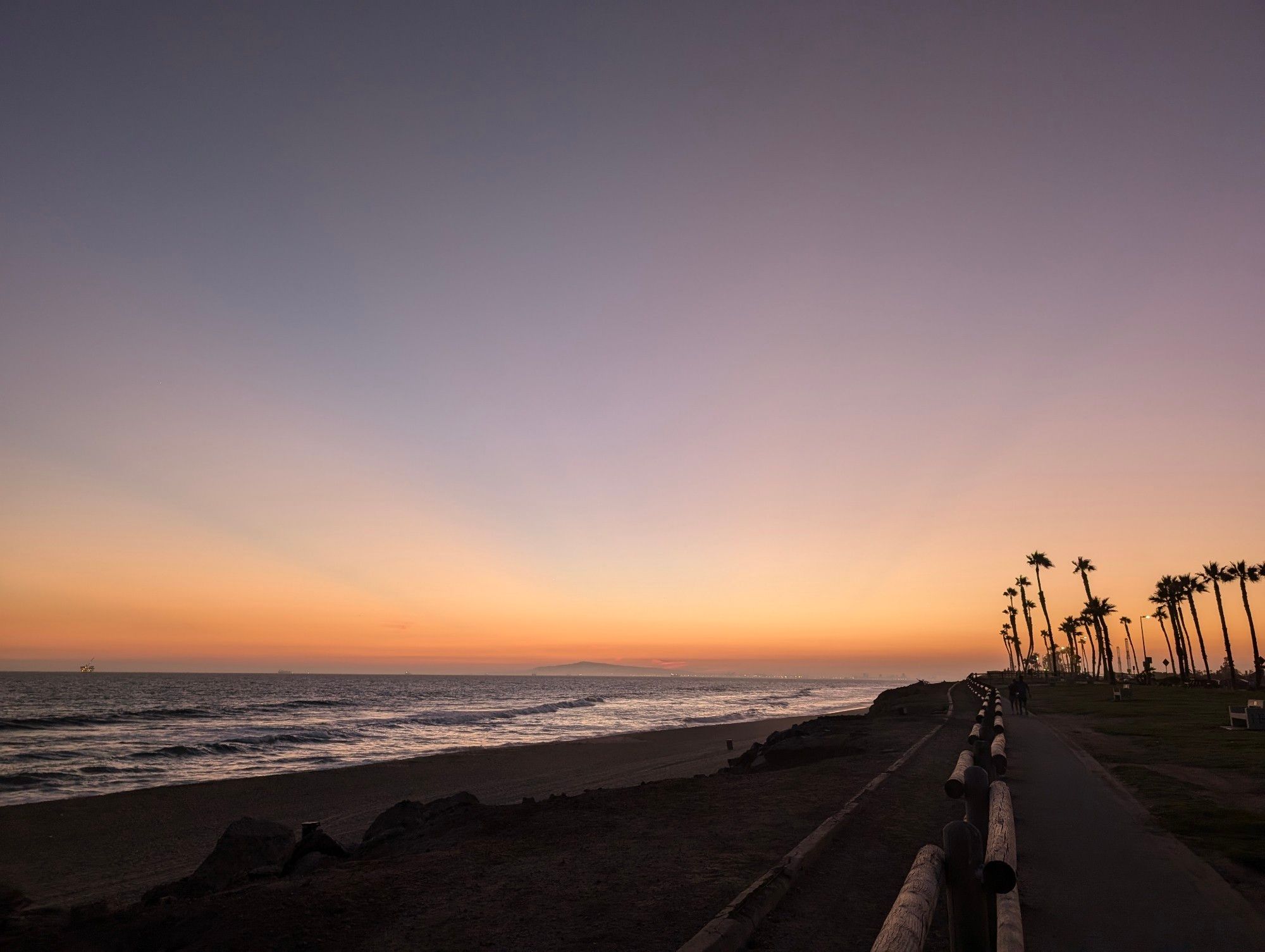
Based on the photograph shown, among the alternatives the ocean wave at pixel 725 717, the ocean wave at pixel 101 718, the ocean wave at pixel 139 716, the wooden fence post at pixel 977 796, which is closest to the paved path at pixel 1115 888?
the wooden fence post at pixel 977 796

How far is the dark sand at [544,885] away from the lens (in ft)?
20.2

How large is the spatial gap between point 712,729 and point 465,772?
75.3ft

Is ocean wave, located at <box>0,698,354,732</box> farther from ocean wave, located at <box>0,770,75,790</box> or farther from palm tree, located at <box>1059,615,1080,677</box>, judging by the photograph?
palm tree, located at <box>1059,615,1080,677</box>

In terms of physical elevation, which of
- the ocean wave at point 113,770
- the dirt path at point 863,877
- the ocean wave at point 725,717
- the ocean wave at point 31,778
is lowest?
the ocean wave at point 725,717

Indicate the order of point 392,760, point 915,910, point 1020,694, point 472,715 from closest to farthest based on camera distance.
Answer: point 915,910 → point 392,760 → point 1020,694 → point 472,715

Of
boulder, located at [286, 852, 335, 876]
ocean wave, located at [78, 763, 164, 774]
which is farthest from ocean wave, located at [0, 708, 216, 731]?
boulder, located at [286, 852, 335, 876]

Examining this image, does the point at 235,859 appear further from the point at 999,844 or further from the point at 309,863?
the point at 999,844

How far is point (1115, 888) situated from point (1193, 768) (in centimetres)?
1006

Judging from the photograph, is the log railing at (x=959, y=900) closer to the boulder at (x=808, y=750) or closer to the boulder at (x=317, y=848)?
the boulder at (x=317, y=848)

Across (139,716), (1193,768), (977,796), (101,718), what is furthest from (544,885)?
(139,716)

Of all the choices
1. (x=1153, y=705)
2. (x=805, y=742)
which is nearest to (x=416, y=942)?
(x=805, y=742)

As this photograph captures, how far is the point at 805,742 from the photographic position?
21.9m

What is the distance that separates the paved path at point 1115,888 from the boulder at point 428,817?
28.4 ft

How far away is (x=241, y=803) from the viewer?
1983cm
